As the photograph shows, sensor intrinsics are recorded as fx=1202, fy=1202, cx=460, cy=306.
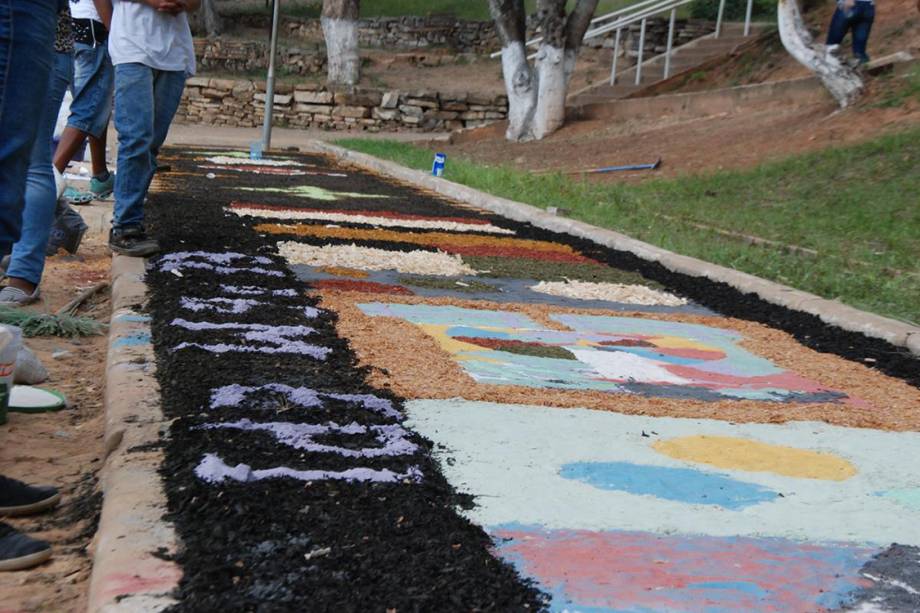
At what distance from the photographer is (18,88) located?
3027mm

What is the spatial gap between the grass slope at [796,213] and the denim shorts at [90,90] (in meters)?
3.95

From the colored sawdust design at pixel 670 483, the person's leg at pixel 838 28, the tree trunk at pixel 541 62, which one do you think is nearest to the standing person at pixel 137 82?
the colored sawdust design at pixel 670 483

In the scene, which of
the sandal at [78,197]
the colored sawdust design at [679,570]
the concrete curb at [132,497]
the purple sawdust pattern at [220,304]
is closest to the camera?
the concrete curb at [132,497]

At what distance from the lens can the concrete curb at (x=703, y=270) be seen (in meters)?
5.71

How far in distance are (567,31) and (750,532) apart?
17.2 m

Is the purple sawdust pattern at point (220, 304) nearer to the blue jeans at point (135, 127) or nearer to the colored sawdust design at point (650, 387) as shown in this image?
the colored sawdust design at point (650, 387)

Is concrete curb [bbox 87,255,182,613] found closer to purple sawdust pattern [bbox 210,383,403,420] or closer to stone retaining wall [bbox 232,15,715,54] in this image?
purple sawdust pattern [bbox 210,383,403,420]

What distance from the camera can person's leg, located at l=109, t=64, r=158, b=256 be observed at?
6266 millimetres

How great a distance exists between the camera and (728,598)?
2.53 m

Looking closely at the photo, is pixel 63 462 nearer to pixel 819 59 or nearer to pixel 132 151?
pixel 132 151

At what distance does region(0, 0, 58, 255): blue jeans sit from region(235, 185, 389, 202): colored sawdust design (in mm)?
7291

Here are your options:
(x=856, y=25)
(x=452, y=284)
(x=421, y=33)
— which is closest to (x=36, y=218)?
(x=452, y=284)

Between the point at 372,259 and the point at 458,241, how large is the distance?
1431 millimetres

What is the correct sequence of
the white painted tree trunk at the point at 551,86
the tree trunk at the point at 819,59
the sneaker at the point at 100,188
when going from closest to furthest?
the sneaker at the point at 100,188, the tree trunk at the point at 819,59, the white painted tree trunk at the point at 551,86
